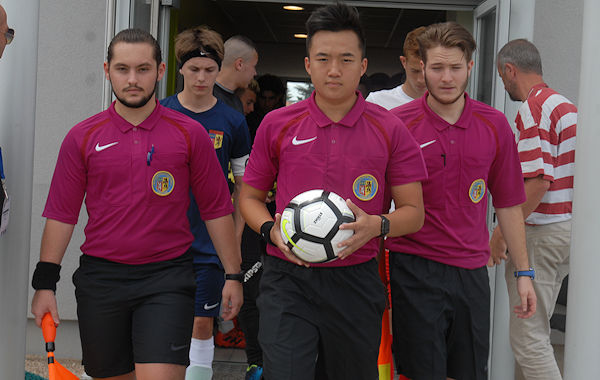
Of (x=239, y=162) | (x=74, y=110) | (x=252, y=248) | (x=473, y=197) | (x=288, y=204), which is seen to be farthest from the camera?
(x=74, y=110)

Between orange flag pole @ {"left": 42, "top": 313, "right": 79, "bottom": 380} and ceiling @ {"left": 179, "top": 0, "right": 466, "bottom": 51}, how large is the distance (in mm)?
5297

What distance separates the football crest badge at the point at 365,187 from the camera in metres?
3.37

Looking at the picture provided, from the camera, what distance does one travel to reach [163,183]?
A: 3748mm

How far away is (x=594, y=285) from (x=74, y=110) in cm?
474

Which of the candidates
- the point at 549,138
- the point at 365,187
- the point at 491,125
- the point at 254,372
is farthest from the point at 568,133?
the point at 254,372

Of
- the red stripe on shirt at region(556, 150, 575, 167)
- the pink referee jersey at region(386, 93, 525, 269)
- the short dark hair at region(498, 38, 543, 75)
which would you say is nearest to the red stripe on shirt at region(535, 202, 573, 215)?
the red stripe on shirt at region(556, 150, 575, 167)

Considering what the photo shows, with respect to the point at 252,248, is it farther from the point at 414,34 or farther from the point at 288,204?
the point at 288,204

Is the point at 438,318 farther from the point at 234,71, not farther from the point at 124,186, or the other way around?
the point at 234,71

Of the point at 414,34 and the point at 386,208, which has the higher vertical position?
the point at 414,34

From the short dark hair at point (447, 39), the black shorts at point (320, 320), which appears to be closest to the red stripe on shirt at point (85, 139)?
the black shorts at point (320, 320)

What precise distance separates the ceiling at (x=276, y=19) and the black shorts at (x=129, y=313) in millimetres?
5077

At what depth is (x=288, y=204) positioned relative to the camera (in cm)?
321

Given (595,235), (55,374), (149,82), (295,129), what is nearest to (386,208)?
(295,129)

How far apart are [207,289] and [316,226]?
2.02 m
